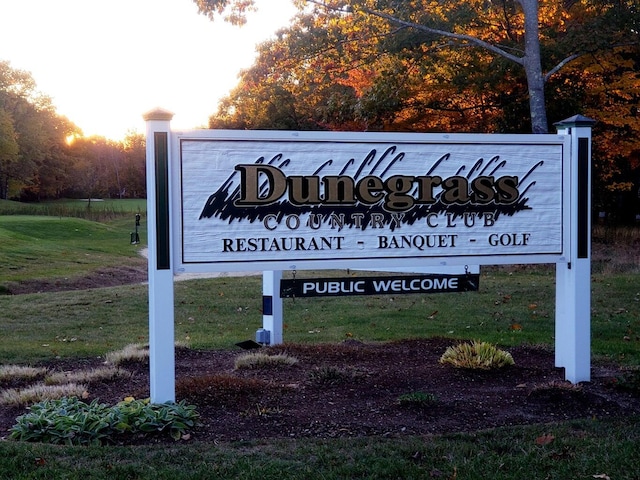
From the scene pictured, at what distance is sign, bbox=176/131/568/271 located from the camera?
6.29 meters

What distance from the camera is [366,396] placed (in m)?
6.47

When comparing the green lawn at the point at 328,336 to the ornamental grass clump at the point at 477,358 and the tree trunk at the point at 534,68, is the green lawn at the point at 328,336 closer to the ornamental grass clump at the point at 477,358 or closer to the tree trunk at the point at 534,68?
the ornamental grass clump at the point at 477,358

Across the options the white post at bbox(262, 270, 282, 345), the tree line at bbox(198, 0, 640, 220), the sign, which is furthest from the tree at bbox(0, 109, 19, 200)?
the sign

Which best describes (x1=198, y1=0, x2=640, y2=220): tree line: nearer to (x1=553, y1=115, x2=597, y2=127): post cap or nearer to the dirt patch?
(x1=553, y1=115, x2=597, y2=127): post cap

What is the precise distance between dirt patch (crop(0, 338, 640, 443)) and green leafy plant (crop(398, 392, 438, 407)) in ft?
0.06

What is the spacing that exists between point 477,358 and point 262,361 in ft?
6.69

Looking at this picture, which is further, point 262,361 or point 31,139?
point 31,139

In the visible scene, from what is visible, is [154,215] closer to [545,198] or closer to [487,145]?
[487,145]

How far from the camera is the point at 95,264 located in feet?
78.8

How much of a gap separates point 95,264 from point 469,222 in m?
18.9

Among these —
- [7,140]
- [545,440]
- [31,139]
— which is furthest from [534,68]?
[31,139]

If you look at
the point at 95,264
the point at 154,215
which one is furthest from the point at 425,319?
the point at 95,264

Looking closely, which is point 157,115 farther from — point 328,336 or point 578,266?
point 328,336

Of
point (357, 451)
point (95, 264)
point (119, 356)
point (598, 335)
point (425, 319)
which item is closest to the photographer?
point (357, 451)
